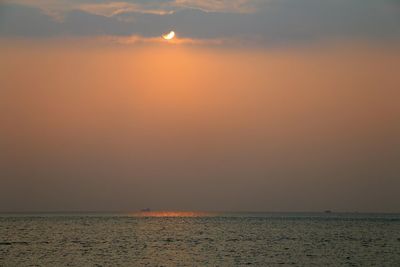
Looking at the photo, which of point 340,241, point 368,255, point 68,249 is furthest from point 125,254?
point 340,241

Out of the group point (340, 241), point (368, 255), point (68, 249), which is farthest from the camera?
point (340, 241)

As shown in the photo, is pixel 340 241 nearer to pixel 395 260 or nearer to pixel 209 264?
pixel 395 260

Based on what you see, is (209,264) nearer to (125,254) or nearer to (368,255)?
(125,254)

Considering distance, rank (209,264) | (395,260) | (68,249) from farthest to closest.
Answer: (68,249)
(395,260)
(209,264)

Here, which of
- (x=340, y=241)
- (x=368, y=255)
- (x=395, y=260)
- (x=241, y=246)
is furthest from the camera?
(x=340, y=241)

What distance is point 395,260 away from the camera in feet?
191

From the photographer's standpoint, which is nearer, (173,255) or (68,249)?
(173,255)

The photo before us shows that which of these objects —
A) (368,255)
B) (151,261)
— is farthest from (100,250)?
(368,255)

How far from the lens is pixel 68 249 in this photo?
67438mm

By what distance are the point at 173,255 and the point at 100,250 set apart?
9450 mm

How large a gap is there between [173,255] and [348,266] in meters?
16.8

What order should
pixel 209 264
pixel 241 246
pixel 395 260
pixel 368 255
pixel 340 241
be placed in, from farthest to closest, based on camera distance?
pixel 340 241
pixel 241 246
pixel 368 255
pixel 395 260
pixel 209 264

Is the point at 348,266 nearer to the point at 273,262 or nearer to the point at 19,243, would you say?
the point at 273,262

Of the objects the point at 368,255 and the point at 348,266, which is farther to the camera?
the point at 368,255
